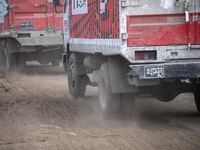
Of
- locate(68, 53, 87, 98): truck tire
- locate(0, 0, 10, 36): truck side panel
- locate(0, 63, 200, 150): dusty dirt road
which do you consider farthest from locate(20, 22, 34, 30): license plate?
locate(68, 53, 87, 98): truck tire

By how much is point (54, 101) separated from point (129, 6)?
4.10 metres

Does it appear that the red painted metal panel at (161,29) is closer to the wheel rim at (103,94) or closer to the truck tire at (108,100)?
the truck tire at (108,100)

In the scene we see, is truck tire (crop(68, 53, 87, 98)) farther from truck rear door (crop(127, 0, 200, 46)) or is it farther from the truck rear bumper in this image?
the truck rear bumper

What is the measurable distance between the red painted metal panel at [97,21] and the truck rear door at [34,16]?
241 inches

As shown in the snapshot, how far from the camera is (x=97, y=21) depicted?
7793 mm

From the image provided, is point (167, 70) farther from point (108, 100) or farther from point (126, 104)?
point (108, 100)

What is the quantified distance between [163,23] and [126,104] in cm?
162

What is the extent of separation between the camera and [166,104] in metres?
A: 9.41

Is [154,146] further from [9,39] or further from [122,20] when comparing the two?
[9,39]

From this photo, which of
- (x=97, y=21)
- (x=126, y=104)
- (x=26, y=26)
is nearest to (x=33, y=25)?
(x=26, y=26)

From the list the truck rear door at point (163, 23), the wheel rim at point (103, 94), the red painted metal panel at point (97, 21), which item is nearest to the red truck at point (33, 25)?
the red painted metal panel at point (97, 21)

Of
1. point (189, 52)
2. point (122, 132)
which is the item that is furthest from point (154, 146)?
point (189, 52)

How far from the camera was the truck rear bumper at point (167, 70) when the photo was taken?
6266mm

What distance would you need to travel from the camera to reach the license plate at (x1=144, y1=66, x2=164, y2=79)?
6.27m
